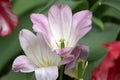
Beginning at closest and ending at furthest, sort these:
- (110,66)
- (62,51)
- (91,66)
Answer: (110,66)
(62,51)
(91,66)

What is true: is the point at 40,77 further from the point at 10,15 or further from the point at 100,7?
the point at 100,7

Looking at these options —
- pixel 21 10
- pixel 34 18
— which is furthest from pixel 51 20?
pixel 21 10

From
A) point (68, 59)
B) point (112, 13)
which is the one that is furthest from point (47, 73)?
point (112, 13)

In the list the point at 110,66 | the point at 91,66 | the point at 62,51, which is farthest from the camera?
the point at 91,66

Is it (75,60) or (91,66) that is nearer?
(75,60)

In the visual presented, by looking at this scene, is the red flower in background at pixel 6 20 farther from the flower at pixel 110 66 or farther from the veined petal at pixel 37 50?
the flower at pixel 110 66

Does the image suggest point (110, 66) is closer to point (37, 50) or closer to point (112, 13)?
point (37, 50)
